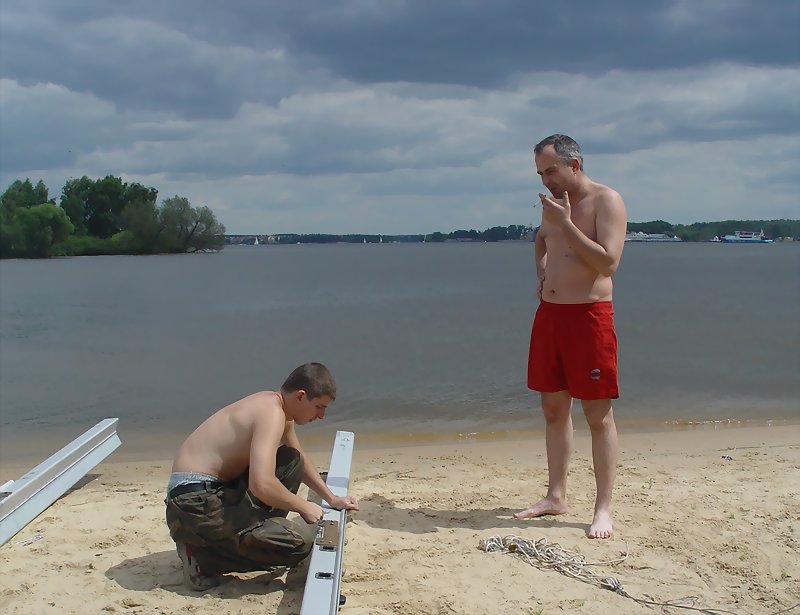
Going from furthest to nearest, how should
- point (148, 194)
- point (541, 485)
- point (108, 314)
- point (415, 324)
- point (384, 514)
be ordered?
point (148, 194)
point (108, 314)
point (415, 324)
point (541, 485)
point (384, 514)

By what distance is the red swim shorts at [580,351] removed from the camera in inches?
176

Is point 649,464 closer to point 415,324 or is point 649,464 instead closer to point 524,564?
point 524,564

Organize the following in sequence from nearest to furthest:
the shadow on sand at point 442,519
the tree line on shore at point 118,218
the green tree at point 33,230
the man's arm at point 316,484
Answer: the man's arm at point 316,484 < the shadow on sand at point 442,519 < the green tree at point 33,230 < the tree line on shore at point 118,218

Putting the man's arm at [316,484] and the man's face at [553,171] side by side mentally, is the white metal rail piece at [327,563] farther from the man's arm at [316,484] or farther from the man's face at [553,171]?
the man's face at [553,171]

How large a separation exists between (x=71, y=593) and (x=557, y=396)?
9.38 ft

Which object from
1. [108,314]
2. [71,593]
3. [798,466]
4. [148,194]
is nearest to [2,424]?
[71,593]

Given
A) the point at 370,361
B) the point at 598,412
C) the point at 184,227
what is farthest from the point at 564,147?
the point at 184,227

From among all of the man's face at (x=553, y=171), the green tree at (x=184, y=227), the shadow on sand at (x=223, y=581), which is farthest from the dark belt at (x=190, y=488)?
the green tree at (x=184, y=227)

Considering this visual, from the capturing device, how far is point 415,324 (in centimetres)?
1814

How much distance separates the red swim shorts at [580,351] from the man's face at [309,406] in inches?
59.6

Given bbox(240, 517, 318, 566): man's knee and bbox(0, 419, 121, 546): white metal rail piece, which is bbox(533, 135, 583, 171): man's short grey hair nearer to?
bbox(240, 517, 318, 566): man's knee

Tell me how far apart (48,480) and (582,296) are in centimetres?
365

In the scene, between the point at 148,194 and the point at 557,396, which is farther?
the point at 148,194

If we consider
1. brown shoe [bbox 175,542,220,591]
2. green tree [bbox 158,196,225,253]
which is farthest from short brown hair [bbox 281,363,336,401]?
green tree [bbox 158,196,225,253]
